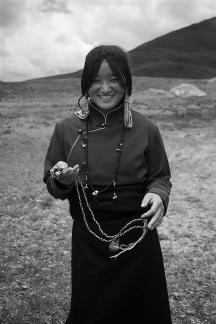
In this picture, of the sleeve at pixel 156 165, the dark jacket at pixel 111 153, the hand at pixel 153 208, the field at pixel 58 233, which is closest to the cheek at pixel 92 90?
the dark jacket at pixel 111 153

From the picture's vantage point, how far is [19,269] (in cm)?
536

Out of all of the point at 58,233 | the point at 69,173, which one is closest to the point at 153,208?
the point at 69,173

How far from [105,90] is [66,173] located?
62 centimetres

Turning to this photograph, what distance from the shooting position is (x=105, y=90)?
2539mm

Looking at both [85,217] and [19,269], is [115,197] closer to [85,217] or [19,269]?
[85,217]

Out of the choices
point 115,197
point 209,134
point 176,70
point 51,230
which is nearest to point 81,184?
point 115,197

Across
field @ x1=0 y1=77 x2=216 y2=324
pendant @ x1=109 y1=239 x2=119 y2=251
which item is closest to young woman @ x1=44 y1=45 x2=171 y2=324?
pendant @ x1=109 y1=239 x2=119 y2=251

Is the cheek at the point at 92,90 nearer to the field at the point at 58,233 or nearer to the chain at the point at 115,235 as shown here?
the chain at the point at 115,235

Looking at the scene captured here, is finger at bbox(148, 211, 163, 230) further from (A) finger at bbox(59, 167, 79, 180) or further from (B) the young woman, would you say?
(A) finger at bbox(59, 167, 79, 180)

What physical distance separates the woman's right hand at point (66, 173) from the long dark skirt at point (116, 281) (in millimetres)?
451

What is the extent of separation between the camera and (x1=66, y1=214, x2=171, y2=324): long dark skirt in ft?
8.88

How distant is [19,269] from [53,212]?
221 centimetres

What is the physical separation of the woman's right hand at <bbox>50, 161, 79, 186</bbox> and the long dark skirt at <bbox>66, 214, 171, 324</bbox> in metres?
0.45

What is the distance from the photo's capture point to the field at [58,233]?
4.61 metres
